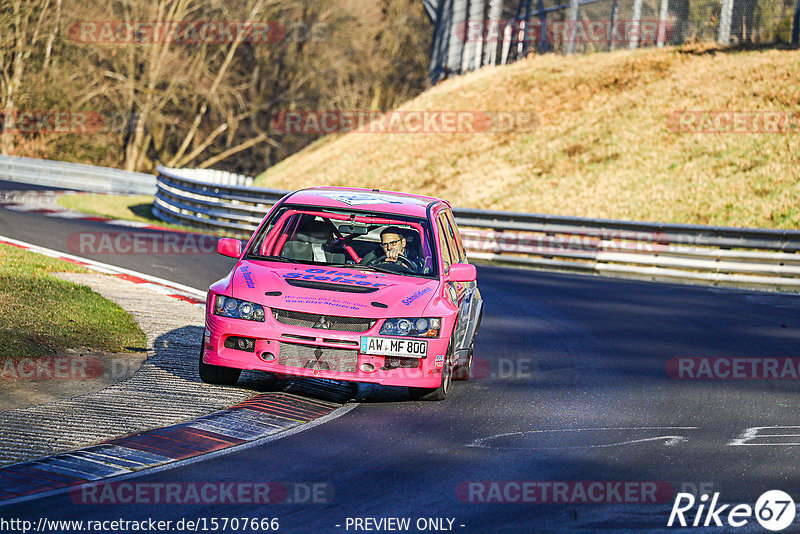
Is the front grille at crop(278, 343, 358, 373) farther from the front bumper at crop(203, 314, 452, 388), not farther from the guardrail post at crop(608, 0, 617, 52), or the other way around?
the guardrail post at crop(608, 0, 617, 52)

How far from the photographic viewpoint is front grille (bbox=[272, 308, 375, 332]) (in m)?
8.30

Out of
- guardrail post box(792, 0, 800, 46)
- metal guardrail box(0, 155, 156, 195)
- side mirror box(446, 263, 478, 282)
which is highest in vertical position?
guardrail post box(792, 0, 800, 46)

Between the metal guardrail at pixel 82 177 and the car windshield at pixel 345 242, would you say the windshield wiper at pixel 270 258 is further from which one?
the metal guardrail at pixel 82 177

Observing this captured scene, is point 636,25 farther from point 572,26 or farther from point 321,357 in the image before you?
point 321,357

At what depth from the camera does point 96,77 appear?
46156 mm

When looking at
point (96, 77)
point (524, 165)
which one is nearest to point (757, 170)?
point (524, 165)

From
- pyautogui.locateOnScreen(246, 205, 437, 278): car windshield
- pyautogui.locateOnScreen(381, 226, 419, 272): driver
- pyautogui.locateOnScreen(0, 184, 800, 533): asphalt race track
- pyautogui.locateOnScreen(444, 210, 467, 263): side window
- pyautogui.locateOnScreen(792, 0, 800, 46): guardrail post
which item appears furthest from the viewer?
pyautogui.locateOnScreen(792, 0, 800, 46): guardrail post

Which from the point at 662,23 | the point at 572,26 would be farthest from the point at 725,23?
the point at 572,26

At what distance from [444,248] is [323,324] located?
77.4 inches

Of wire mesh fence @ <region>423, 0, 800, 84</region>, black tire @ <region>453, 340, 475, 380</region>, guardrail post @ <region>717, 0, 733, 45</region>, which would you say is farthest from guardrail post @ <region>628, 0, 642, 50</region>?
black tire @ <region>453, 340, 475, 380</region>

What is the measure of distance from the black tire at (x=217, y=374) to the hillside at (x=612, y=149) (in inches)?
729

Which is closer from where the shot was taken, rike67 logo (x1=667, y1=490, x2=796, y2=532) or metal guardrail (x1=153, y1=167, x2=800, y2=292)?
rike67 logo (x1=667, y1=490, x2=796, y2=532)

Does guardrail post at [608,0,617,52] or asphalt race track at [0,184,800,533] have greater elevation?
guardrail post at [608,0,617,52]

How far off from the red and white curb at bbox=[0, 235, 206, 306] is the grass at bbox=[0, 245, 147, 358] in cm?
143
